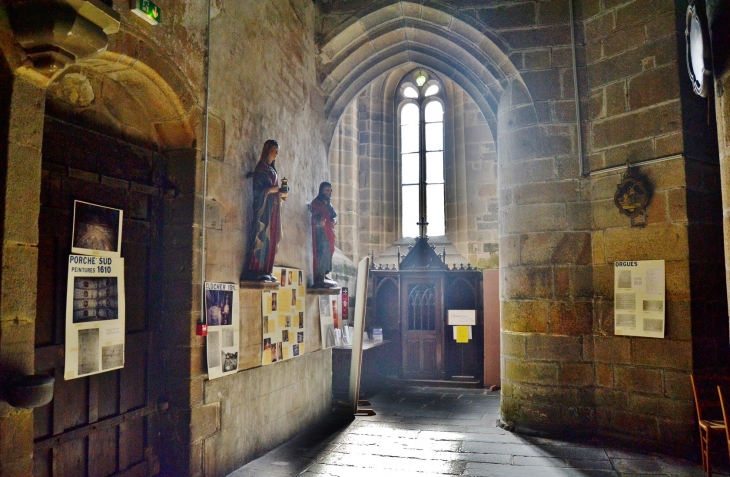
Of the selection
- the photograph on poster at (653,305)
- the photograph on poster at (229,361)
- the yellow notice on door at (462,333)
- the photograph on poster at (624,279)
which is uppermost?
the photograph on poster at (624,279)

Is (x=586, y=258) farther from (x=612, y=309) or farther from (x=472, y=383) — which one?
(x=472, y=383)

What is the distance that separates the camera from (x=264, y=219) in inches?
158

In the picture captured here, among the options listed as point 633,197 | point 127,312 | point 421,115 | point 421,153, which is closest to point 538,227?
point 633,197

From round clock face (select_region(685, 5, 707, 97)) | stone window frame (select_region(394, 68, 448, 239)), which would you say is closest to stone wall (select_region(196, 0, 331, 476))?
round clock face (select_region(685, 5, 707, 97))

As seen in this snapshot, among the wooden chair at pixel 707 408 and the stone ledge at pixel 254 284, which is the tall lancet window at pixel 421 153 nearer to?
the wooden chair at pixel 707 408

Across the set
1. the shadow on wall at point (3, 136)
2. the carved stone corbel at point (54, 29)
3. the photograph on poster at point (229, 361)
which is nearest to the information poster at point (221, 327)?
the photograph on poster at point (229, 361)

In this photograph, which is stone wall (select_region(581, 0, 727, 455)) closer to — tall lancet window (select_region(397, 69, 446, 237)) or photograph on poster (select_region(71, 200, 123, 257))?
photograph on poster (select_region(71, 200, 123, 257))

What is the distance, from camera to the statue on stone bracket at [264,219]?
3.99 metres

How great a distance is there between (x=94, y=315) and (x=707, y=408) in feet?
13.6

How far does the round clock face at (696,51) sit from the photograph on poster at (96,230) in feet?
10.5

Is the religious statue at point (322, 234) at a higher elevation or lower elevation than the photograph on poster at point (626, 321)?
higher

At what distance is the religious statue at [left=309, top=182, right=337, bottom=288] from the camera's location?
17.1 ft

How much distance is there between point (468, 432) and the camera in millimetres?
4988

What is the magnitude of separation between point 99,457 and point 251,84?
8.84ft
